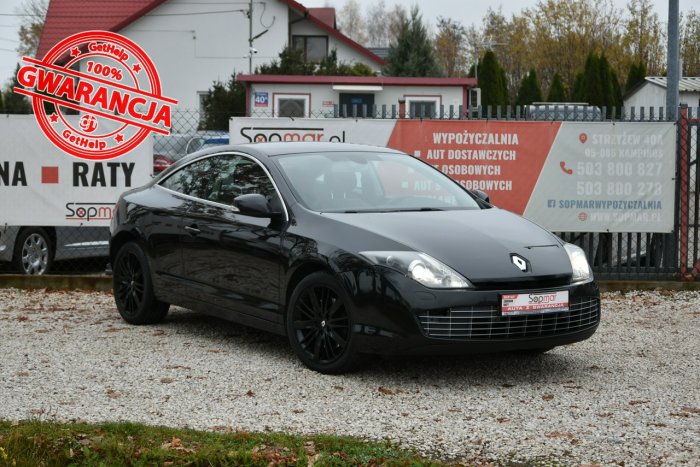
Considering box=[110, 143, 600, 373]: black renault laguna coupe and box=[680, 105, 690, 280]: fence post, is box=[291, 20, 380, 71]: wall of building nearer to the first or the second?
box=[680, 105, 690, 280]: fence post

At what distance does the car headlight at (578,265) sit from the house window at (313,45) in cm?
4371

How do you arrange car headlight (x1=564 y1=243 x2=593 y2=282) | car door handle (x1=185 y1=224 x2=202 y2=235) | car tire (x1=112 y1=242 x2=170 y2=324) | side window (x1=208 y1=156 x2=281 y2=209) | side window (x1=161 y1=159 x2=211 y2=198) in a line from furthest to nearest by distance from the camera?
car tire (x1=112 y1=242 x2=170 y2=324)
side window (x1=161 y1=159 x2=211 y2=198)
car door handle (x1=185 y1=224 x2=202 y2=235)
side window (x1=208 y1=156 x2=281 y2=209)
car headlight (x1=564 y1=243 x2=593 y2=282)

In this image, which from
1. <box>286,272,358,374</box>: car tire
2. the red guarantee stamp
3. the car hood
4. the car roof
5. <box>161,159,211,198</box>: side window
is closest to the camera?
the car hood

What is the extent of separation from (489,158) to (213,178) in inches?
174

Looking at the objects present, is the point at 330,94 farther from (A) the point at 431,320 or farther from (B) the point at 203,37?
(A) the point at 431,320

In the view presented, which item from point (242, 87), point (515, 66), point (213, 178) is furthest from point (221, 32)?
point (213, 178)

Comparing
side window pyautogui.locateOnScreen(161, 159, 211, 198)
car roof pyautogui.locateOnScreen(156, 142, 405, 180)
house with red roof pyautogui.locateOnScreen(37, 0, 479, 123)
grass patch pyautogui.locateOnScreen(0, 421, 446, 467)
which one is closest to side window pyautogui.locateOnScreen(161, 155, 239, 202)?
side window pyautogui.locateOnScreen(161, 159, 211, 198)

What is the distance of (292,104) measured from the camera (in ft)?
124

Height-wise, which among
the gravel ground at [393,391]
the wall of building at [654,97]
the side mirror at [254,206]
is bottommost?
the gravel ground at [393,391]

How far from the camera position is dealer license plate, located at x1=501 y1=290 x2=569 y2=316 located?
7031 mm

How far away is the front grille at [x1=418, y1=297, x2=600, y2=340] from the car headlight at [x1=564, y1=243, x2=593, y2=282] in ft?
1.14

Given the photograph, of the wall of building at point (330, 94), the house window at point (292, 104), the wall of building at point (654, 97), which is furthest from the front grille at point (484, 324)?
the wall of building at point (654, 97)

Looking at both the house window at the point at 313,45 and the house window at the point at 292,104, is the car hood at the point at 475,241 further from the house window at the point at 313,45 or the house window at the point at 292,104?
the house window at the point at 313,45

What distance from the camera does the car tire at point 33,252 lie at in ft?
42.5
